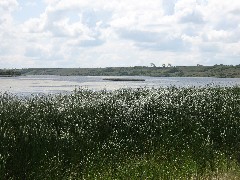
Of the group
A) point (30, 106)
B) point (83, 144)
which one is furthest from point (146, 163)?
point (30, 106)

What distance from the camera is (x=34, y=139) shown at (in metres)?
14.6

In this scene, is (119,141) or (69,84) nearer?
(119,141)

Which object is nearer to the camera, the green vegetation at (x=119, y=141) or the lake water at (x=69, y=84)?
the green vegetation at (x=119, y=141)

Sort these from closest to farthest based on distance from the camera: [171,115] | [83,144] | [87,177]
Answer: [87,177] < [83,144] < [171,115]

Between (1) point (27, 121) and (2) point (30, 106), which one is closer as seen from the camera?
(1) point (27, 121)

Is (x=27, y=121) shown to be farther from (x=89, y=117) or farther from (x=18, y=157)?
(x=18, y=157)

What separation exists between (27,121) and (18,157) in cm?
404

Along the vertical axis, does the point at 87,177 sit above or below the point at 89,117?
below

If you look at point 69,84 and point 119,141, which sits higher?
point 119,141

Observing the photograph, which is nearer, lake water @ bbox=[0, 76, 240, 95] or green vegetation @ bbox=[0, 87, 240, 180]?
green vegetation @ bbox=[0, 87, 240, 180]

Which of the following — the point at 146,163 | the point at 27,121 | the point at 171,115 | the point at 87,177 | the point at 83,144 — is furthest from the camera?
the point at 171,115

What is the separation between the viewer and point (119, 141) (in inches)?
650

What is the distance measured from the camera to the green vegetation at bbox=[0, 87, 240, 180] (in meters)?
13.5

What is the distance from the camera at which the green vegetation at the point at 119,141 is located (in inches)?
531
